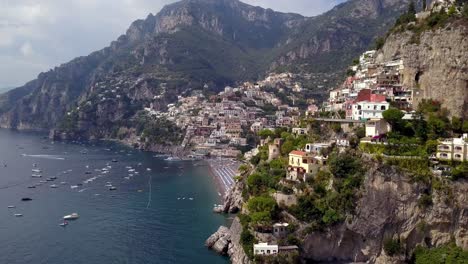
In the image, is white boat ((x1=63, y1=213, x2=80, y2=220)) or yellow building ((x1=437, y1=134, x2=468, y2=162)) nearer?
yellow building ((x1=437, y1=134, x2=468, y2=162))

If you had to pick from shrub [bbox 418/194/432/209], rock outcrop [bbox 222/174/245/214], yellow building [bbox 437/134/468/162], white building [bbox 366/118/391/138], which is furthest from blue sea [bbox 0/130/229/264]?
yellow building [bbox 437/134/468/162]

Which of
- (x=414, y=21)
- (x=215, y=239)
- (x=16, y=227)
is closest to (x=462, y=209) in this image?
(x=215, y=239)

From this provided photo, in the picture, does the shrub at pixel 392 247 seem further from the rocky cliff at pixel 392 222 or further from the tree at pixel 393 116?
the tree at pixel 393 116

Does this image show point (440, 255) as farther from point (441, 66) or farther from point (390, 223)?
point (441, 66)

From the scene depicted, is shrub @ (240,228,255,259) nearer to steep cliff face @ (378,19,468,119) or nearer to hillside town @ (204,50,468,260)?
hillside town @ (204,50,468,260)

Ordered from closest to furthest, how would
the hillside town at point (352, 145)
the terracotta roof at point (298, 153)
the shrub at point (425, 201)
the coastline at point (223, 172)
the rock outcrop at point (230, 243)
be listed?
the shrub at point (425, 201), the hillside town at point (352, 145), the rock outcrop at point (230, 243), the terracotta roof at point (298, 153), the coastline at point (223, 172)

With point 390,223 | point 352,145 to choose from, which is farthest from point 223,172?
point 390,223

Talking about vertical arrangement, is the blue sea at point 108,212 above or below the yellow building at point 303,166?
below

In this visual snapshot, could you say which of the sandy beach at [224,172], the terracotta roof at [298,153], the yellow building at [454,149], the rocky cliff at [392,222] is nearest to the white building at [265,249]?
the rocky cliff at [392,222]
